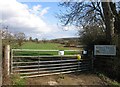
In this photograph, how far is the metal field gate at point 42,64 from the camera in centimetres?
1507

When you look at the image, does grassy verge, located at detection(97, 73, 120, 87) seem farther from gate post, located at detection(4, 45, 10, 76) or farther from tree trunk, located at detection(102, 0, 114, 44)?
gate post, located at detection(4, 45, 10, 76)

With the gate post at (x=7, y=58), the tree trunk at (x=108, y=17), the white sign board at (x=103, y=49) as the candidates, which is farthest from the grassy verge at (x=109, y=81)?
the gate post at (x=7, y=58)

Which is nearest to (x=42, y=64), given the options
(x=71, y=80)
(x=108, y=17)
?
(x=71, y=80)

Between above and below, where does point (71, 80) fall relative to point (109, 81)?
above

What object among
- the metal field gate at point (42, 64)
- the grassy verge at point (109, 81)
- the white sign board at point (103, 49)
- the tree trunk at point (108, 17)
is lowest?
the grassy verge at point (109, 81)

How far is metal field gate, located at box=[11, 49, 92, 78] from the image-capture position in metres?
15.1

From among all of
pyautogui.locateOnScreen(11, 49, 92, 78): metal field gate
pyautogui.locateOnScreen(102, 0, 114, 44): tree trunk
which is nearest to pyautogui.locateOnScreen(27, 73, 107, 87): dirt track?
pyautogui.locateOnScreen(11, 49, 92, 78): metal field gate

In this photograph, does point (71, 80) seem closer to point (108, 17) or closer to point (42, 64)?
point (42, 64)

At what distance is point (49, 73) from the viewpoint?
54.1 feet

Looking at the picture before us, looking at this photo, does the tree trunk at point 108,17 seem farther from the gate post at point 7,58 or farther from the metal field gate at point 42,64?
the gate post at point 7,58

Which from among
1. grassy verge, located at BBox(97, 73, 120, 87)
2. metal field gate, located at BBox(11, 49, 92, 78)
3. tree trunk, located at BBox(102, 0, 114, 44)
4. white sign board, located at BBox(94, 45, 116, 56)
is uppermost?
tree trunk, located at BBox(102, 0, 114, 44)

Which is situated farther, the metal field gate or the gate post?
the metal field gate

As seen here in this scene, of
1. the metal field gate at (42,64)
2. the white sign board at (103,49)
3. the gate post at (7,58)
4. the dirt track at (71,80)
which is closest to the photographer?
the gate post at (7,58)

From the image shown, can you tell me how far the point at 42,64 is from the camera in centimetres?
1678
